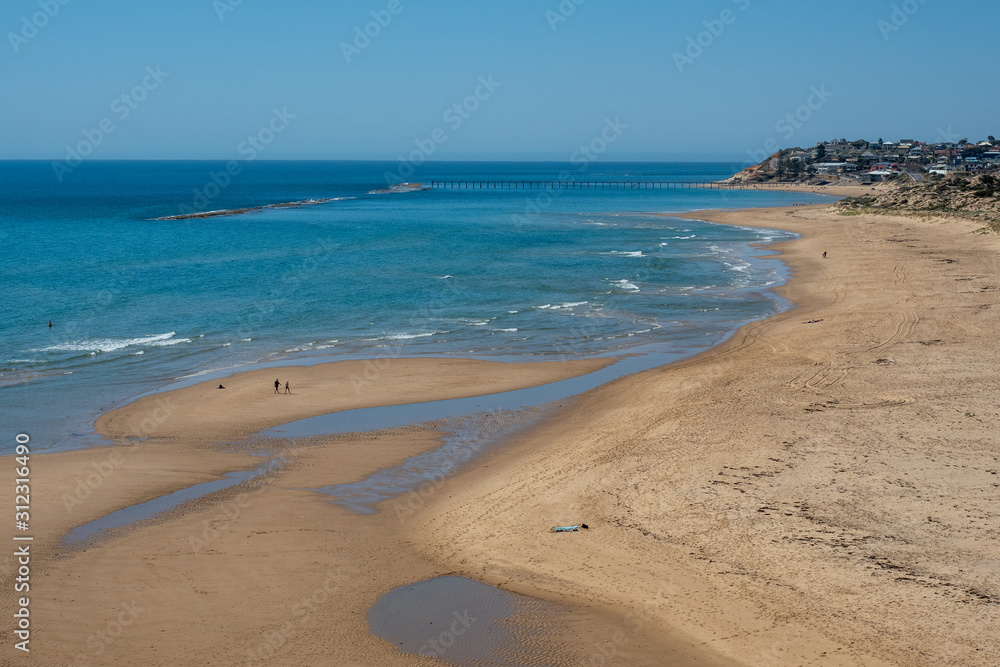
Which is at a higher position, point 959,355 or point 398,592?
point 959,355

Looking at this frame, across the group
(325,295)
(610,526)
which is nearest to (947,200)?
(325,295)

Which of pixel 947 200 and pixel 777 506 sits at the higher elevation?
pixel 947 200

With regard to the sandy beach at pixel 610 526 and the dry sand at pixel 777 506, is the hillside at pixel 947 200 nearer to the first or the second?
the dry sand at pixel 777 506

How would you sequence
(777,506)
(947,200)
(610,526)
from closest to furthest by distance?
(610,526) < (777,506) < (947,200)

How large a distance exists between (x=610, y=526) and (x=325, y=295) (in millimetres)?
34031

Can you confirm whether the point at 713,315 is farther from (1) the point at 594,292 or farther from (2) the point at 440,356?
(2) the point at 440,356

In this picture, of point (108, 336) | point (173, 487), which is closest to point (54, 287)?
point (108, 336)

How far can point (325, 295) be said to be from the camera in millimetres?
46719

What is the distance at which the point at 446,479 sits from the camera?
19.3 m

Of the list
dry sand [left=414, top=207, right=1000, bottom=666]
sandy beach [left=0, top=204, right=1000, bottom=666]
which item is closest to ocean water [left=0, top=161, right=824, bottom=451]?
sandy beach [left=0, top=204, right=1000, bottom=666]

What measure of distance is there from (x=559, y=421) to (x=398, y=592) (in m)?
10.3

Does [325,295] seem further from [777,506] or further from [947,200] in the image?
[947,200]

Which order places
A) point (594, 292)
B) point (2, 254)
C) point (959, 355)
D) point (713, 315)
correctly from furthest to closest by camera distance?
point (2, 254) → point (594, 292) → point (713, 315) → point (959, 355)

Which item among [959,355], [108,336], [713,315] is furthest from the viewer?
[713,315]
